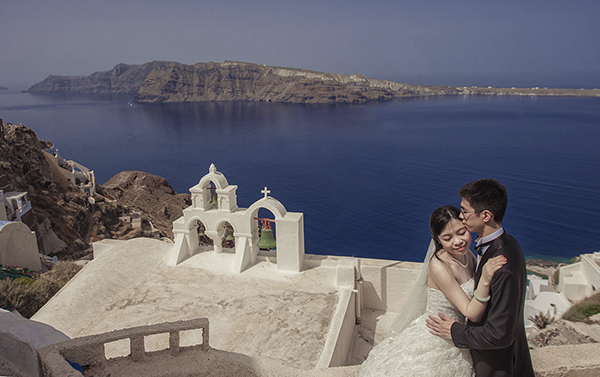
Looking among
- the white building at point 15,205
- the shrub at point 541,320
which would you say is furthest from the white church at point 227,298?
the white building at point 15,205

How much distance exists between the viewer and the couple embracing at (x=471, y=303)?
3334 mm

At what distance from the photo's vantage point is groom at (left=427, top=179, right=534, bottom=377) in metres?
3.31

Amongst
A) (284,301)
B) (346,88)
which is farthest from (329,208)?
(346,88)

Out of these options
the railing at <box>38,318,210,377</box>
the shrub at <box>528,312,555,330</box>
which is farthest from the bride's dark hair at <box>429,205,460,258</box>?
the shrub at <box>528,312,555,330</box>

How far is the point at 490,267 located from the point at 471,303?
0.37m

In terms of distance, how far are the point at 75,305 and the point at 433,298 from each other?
8.63m

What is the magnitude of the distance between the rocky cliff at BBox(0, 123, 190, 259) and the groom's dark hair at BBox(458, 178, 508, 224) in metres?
26.1

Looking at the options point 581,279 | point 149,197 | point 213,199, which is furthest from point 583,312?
point 149,197

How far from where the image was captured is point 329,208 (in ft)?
145

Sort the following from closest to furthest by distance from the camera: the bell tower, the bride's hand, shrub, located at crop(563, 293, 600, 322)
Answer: the bride's hand
the bell tower
shrub, located at crop(563, 293, 600, 322)

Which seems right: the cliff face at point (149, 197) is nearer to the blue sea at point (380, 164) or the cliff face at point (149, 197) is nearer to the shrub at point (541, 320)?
the blue sea at point (380, 164)

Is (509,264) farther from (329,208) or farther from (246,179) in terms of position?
Answer: (246,179)

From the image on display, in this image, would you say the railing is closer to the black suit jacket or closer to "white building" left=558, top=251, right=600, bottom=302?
the black suit jacket

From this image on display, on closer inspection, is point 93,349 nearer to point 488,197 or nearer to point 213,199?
point 488,197
